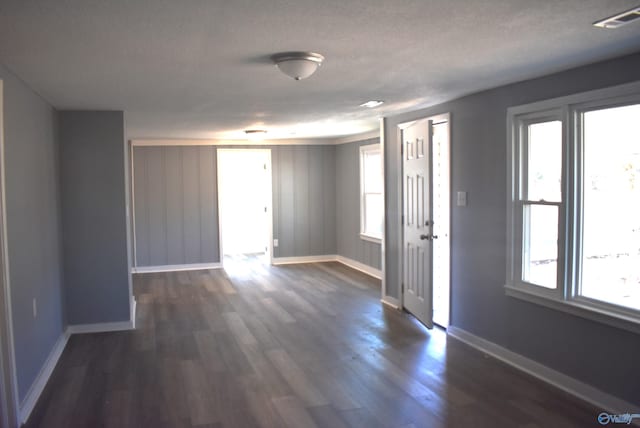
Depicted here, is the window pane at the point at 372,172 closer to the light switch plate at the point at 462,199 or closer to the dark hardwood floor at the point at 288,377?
the dark hardwood floor at the point at 288,377

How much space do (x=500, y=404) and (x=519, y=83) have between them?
2.27 meters

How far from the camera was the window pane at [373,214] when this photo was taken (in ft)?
25.4

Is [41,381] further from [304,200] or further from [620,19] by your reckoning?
[304,200]

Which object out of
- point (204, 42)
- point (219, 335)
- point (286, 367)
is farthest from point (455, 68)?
point (219, 335)

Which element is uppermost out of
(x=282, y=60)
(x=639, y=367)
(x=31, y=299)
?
(x=282, y=60)

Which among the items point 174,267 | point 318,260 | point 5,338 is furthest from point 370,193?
point 5,338

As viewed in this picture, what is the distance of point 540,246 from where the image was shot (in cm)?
368

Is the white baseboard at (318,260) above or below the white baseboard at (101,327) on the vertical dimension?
above

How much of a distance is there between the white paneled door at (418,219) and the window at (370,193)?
2.35 metres

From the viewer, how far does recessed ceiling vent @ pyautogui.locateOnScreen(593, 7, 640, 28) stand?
218 centimetres

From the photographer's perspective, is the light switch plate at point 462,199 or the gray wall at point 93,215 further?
the gray wall at point 93,215

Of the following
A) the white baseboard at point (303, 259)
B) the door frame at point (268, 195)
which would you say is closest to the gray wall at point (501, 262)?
the door frame at point (268, 195)

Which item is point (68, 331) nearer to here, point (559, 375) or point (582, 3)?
point (559, 375)

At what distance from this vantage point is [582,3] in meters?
2.08
